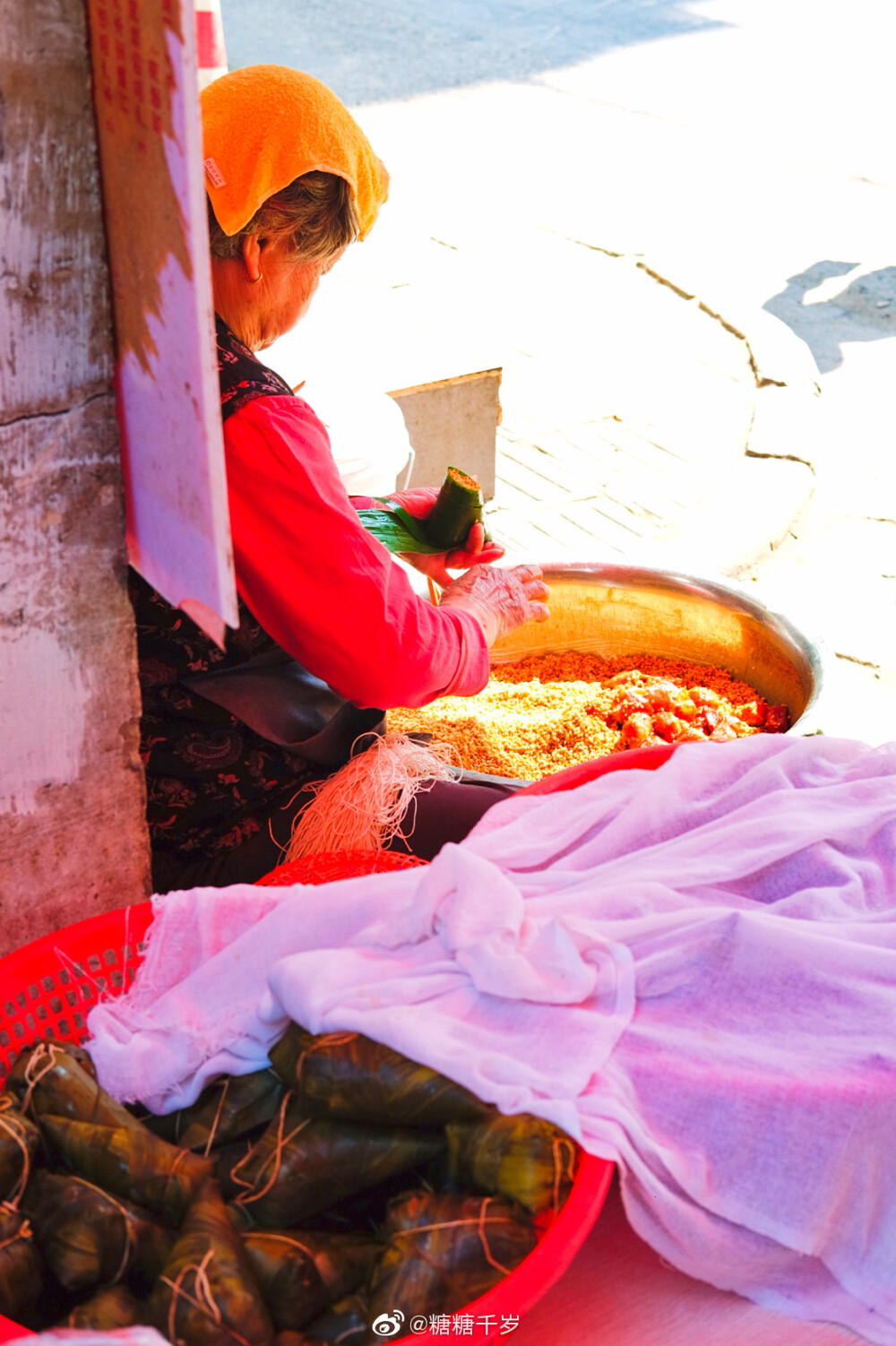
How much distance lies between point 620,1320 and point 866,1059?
0.38 meters

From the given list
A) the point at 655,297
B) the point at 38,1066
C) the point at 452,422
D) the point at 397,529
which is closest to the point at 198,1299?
the point at 38,1066

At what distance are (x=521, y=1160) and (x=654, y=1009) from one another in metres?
0.25

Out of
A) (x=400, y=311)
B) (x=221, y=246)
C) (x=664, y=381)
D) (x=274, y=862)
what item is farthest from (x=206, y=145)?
(x=664, y=381)

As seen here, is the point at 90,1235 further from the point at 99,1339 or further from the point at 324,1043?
the point at 324,1043

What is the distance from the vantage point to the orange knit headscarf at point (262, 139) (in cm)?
171

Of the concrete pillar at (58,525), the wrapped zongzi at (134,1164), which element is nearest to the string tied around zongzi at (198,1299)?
the wrapped zongzi at (134,1164)

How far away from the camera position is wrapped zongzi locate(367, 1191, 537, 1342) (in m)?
1.13

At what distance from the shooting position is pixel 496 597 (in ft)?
7.38

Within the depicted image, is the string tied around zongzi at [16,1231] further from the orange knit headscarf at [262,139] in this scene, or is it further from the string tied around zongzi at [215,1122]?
the orange knit headscarf at [262,139]

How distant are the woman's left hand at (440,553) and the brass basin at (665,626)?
47 cm

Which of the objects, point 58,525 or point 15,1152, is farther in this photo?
point 58,525

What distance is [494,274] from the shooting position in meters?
6.07

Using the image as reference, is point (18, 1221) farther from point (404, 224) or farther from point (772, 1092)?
point (404, 224)

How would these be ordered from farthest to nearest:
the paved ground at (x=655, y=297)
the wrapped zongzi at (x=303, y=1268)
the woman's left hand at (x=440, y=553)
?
the paved ground at (x=655, y=297) → the woman's left hand at (x=440, y=553) → the wrapped zongzi at (x=303, y=1268)
